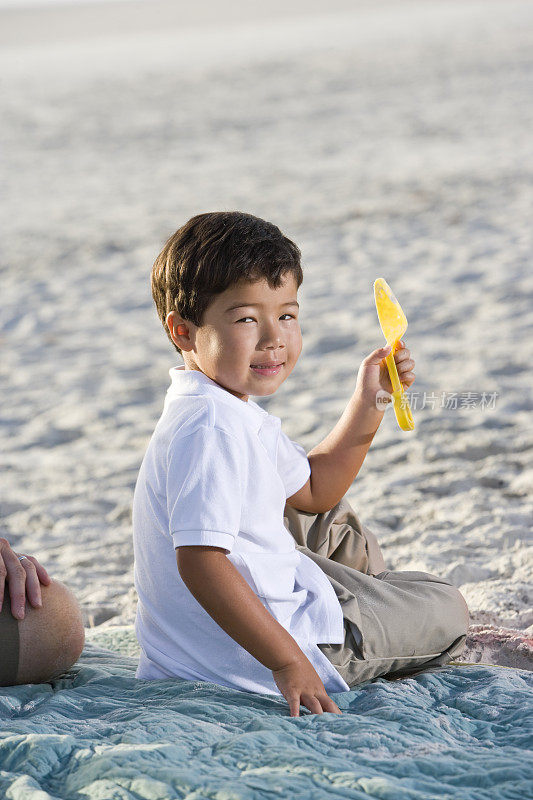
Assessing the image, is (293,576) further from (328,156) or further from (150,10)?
(150,10)

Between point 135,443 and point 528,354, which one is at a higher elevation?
point 528,354

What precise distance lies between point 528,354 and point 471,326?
0.45m

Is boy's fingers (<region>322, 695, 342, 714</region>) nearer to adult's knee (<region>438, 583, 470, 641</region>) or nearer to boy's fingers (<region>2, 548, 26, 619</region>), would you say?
adult's knee (<region>438, 583, 470, 641</region>)

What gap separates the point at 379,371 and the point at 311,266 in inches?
150

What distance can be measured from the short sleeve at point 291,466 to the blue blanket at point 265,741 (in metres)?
0.42

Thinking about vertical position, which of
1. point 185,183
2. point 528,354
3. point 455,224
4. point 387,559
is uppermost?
point 185,183

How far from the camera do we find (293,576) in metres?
1.75

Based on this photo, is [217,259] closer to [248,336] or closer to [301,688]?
[248,336]

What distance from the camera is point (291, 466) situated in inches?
77.0

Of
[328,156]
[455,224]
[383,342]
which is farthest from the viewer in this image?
[328,156]

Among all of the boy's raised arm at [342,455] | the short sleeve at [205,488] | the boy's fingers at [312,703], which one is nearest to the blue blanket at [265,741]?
the boy's fingers at [312,703]

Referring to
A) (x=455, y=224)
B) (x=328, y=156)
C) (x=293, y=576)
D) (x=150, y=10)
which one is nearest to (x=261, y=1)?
(x=150, y=10)
